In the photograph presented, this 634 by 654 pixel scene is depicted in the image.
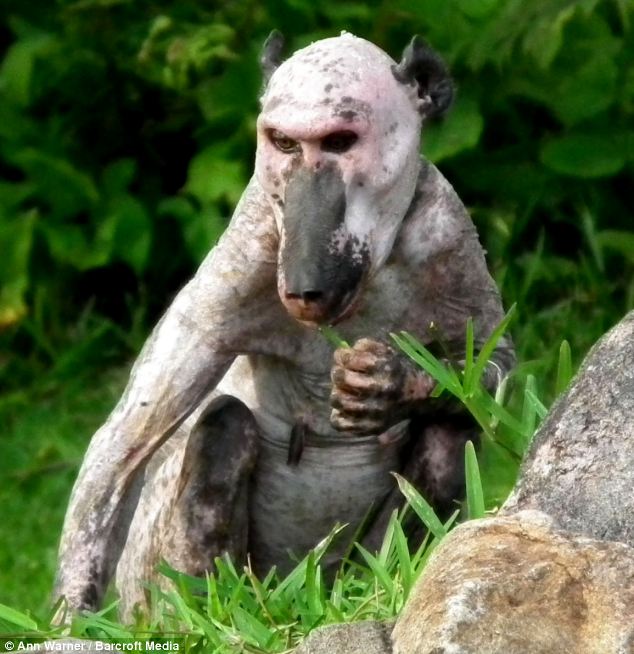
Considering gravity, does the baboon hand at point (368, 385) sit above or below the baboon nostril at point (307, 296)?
below

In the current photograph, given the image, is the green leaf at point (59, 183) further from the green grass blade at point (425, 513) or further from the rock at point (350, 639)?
the rock at point (350, 639)

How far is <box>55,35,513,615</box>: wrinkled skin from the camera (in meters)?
3.86

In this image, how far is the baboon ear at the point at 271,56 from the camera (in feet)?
13.9

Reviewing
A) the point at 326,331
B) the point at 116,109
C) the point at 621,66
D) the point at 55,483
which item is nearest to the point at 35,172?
the point at 116,109

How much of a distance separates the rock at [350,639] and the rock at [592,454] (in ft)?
1.06

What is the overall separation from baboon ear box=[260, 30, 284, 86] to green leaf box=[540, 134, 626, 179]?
285 centimetres

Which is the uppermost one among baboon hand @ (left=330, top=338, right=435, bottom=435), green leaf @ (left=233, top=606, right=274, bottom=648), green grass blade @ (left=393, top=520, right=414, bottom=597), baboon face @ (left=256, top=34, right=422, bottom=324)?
baboon face @ (left=256, top=34, right=422, bottom=324)

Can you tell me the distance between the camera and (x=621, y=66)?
688 cm

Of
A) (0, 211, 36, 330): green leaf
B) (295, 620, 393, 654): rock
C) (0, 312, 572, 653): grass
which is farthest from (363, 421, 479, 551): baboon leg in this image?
(0, 211, 36, 330): green leaf

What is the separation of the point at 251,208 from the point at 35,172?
3757 millimetres

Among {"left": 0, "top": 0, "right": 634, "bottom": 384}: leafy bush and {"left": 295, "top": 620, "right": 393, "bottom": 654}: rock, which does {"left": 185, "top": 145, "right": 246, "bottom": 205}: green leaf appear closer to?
{"left": 0, "top": 0, "right": 634, "bottom": 384}: leafy bush

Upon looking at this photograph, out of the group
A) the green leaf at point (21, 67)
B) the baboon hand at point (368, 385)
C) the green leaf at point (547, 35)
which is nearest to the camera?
the baboon hand at point (368, 385)

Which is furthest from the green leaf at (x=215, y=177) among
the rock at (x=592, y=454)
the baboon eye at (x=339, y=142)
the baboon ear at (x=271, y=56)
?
the rock at (x=592, y=454)

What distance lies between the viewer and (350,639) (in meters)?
2.99
